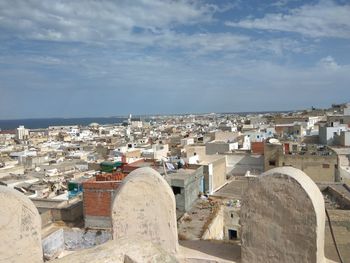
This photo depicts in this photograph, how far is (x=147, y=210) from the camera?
21.0 feet

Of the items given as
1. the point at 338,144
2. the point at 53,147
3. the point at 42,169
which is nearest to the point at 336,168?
the point at 338,144

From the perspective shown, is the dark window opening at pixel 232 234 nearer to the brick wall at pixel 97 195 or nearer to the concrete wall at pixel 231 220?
the concrete wall at pixel 231 220

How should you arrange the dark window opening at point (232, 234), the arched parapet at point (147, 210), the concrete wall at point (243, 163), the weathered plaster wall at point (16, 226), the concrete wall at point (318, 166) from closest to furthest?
the weathered plaster wall at point (16, 226), the arched parapet at point (147, 210), the dark window opening at point (232, 234), the concrete wall at point (318, 166), the concrete wall at point (243, 163)

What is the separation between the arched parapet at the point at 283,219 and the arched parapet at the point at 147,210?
1.20 meters

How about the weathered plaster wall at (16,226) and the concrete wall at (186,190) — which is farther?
the concrete wall at (186,190)

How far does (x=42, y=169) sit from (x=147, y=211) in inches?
1165

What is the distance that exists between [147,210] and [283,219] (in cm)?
219

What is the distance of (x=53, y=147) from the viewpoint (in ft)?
196

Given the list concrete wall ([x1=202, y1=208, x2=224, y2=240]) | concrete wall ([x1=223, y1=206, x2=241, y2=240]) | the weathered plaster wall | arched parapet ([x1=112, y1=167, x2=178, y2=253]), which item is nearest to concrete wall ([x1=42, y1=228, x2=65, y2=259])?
concrete wall ([x1=202, y1=208, x2=224, y2=240])

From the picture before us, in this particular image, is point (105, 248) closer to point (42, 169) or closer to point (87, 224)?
point (87, 224)

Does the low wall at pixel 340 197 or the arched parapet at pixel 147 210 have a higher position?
the arched parapet at pixel 147 210

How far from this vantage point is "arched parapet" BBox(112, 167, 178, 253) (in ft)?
20.8

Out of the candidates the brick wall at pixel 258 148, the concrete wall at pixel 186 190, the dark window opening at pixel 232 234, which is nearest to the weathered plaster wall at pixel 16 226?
the dark window opening at pixel 232 234

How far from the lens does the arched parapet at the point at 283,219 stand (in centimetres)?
548
